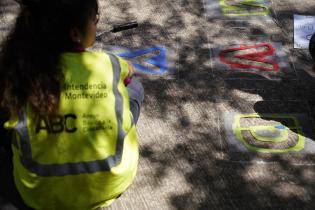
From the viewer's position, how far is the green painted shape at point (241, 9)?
167 inches

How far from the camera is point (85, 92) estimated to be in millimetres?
1736

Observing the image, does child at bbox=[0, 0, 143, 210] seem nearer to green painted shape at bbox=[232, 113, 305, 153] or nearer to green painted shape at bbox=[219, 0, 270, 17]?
green painted shape at bbox=[232, 113, 305, 153]

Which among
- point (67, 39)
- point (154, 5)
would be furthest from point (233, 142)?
point (154, 5)

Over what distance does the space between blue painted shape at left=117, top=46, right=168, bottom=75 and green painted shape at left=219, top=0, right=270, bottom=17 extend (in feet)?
2.87

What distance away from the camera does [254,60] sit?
12.2 ft

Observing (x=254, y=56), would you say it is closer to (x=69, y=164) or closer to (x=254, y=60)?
(x=254, y=60)

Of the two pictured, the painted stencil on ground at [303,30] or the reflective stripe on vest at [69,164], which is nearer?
the reflective stripe on vest at [69,164]

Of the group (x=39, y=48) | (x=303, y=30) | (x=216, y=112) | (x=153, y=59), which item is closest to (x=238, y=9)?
(x=303, y=30)

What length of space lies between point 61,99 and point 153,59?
2.09 meters

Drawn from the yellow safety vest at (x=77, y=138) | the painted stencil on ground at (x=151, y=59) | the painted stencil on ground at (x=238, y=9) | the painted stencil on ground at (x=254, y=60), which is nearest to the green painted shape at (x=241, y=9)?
the painted stencil on ground at (x=238, y=9)

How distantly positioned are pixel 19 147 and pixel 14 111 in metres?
0.16

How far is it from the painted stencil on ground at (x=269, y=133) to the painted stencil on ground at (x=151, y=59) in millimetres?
726

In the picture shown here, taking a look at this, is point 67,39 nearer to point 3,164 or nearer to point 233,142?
point 3,164

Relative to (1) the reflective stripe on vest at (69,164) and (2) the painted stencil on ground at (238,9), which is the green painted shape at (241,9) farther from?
(1) the reflective stripe on vest at (69,164)
